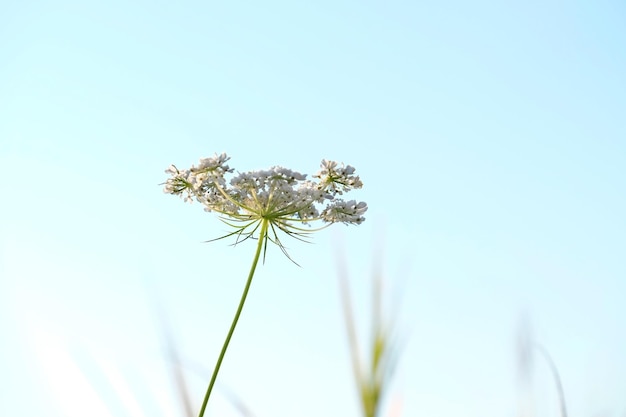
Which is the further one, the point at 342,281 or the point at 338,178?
the point at 338,178

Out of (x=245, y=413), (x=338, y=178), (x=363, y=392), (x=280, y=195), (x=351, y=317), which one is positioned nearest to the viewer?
(x=363, y=392)

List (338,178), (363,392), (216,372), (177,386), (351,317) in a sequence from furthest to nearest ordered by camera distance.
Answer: (338,178) → (216,372) → (177,386) → (351,317) → (363,392)

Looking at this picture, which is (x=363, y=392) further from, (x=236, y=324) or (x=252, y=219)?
(x=252, y=219)

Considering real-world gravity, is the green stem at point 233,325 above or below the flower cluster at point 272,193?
below

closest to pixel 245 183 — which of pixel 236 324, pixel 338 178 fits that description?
pixel 338 178

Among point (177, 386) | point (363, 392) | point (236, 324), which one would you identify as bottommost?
point (363, 392)

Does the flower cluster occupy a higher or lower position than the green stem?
higher

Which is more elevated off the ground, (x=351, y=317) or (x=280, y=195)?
(x=280, y=195)

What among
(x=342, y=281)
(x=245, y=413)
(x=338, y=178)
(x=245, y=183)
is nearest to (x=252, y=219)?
(x=245, y=183)
